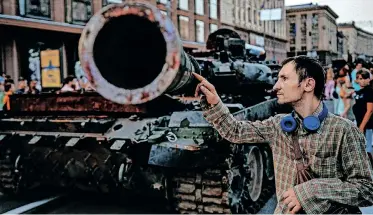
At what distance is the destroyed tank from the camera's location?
2.58 meters

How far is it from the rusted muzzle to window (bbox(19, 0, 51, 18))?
6.57 meters

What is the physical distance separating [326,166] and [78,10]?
439 inches

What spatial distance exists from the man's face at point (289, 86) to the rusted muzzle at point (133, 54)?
77 centimetres

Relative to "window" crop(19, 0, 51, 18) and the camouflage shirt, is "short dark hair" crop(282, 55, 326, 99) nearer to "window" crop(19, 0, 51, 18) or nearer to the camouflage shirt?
the camouflage shirt

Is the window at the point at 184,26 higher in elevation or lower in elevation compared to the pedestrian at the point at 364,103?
higher

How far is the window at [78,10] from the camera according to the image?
11.5 m

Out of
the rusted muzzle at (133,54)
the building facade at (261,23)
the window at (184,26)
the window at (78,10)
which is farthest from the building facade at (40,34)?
the rusted muzzle at (133,54)

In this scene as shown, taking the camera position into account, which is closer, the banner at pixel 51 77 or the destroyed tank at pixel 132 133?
the destroyed tank at pixel 132 133

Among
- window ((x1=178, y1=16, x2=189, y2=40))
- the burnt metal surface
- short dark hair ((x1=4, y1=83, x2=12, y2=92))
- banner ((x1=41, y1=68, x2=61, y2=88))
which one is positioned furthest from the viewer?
window ((x1=178, y1=16, x2=189, y2=40))

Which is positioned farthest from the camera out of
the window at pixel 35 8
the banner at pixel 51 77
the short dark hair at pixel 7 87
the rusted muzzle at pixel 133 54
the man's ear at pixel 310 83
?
the banner at pixel 51 77

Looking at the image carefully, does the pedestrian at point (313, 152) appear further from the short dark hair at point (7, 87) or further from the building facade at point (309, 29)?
the short dark hair at point (7, 87)

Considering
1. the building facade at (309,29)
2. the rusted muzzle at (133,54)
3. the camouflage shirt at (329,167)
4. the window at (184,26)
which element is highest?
the window at (184,26)

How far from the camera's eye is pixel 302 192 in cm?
150

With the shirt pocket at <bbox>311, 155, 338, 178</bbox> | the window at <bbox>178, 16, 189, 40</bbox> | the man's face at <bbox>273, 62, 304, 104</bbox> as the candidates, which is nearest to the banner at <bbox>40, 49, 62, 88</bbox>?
the window at <bbox>178, 16, 189, 40</bbox>
